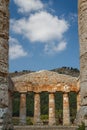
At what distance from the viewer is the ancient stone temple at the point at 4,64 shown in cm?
843

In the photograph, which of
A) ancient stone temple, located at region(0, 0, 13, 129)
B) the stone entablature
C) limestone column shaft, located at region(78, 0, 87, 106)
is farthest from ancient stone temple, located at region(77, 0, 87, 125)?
the stone entablature

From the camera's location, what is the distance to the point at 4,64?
899 cm

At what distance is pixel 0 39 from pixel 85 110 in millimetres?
3003

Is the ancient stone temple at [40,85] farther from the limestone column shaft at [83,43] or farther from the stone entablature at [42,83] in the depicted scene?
the limestone column shaft at [83,43]

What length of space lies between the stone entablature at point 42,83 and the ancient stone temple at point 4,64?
2430 cm

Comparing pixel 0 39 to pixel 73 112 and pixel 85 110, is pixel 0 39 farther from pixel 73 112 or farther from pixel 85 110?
pixel 73 112

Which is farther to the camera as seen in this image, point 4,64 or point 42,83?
point 42,83

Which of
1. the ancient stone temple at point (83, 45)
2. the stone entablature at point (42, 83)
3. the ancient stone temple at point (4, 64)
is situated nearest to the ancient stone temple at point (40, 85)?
the stone entablature at point (42, 83)

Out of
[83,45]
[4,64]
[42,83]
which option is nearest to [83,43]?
[83,45]

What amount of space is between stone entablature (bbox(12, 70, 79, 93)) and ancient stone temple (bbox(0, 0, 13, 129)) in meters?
24.3

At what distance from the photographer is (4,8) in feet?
30.7

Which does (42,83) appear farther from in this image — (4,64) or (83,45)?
(4,64)

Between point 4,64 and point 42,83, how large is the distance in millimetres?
24814

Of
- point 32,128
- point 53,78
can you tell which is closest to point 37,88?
point 53,78
